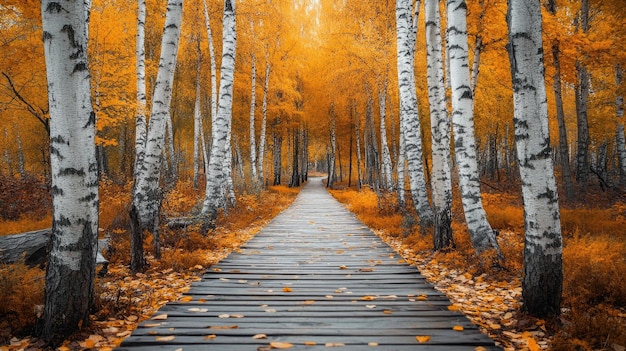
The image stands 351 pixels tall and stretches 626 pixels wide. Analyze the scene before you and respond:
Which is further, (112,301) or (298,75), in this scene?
(298,75)

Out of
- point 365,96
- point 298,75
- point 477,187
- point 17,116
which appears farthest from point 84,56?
point 298,75

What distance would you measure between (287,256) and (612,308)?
4.63 meters

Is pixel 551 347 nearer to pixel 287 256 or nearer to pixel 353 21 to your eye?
pixel 287 256

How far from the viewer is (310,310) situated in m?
3.81

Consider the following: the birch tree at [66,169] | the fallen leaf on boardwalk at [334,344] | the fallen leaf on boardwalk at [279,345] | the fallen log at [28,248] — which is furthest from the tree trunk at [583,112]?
the fallen log at [28,248]

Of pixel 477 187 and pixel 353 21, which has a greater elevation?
pixel 353 21

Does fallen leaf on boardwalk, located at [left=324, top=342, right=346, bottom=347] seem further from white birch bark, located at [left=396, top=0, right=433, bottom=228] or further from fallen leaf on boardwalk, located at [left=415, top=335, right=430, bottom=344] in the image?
white birch bark, located at [left=396, top=0, right=433, bottom=228]

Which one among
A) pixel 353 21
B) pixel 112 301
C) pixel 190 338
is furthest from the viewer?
pixel 353 21

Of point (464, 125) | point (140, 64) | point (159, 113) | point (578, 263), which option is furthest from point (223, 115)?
point (578, 263)

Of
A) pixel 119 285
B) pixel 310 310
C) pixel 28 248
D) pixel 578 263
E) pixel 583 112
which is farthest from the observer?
pixel 583 112

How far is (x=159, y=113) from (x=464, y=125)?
5732mm

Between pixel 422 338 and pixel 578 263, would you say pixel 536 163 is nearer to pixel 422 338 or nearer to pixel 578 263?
pixel 422 338

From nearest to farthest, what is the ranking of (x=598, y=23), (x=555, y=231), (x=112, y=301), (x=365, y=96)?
(x=555, y=231)
(x=112, y=301)
(x=598, y=23)
(x=365, y=96)

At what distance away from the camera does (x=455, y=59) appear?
18.6ft
